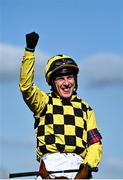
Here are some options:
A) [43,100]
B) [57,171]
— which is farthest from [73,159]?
[43,100]

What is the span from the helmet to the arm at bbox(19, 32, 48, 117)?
25 centimetres

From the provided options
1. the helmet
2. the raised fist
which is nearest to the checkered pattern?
the helmet

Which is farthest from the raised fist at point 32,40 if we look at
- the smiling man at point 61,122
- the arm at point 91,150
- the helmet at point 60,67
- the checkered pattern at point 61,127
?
the arm at point 91,150

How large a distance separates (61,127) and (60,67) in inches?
23.5

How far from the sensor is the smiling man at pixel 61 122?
6.10 meters

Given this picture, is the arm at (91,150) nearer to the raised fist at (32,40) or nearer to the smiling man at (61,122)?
the smiling man at (61,122)

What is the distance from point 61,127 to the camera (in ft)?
20.6

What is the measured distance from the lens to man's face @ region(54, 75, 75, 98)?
21.1ft

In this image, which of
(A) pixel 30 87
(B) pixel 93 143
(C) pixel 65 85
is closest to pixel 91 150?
(B) pixel 93 143

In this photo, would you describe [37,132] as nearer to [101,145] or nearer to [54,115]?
[54,115]

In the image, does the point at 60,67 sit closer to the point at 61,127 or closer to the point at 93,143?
the point at 61,127

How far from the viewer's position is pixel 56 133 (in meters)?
6.24

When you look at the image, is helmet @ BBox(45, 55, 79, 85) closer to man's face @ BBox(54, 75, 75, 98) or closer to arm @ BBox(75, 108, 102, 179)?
man's face @ BBox(54, 75, 75, 98)

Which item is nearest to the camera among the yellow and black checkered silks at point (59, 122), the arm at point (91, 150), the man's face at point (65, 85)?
the arm at point (91, 150)
